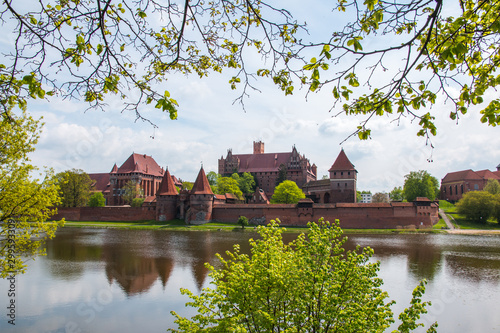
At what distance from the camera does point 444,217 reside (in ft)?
132

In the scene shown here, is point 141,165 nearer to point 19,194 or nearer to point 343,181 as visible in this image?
point 343,181

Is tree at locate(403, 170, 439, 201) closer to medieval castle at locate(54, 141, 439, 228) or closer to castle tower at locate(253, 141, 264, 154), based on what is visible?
medieval castle at locate(54, 141, 439, 228)

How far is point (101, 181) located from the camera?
63219mm

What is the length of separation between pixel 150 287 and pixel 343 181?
36649mm

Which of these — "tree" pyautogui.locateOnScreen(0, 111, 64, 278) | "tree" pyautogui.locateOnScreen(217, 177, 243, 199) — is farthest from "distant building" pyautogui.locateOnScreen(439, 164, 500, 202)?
"tree" pyautogui.locateOnScreen(0, 111, 64, 278)

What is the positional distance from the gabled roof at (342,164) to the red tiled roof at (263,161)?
16.9 metres

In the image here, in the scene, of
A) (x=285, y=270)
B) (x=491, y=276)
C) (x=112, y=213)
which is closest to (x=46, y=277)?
(x=285, y=270)

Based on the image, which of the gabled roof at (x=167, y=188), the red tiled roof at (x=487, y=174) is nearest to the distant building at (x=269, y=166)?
the gabled roof at (x=167, y=188)

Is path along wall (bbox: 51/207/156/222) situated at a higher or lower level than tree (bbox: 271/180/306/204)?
lower

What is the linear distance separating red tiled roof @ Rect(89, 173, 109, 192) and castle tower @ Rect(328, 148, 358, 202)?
38.6m

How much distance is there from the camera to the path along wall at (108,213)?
1732 inches

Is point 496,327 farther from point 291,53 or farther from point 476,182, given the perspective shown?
point 476,182

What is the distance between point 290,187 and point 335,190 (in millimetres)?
5616

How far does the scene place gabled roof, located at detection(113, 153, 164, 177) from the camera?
55769 mm
